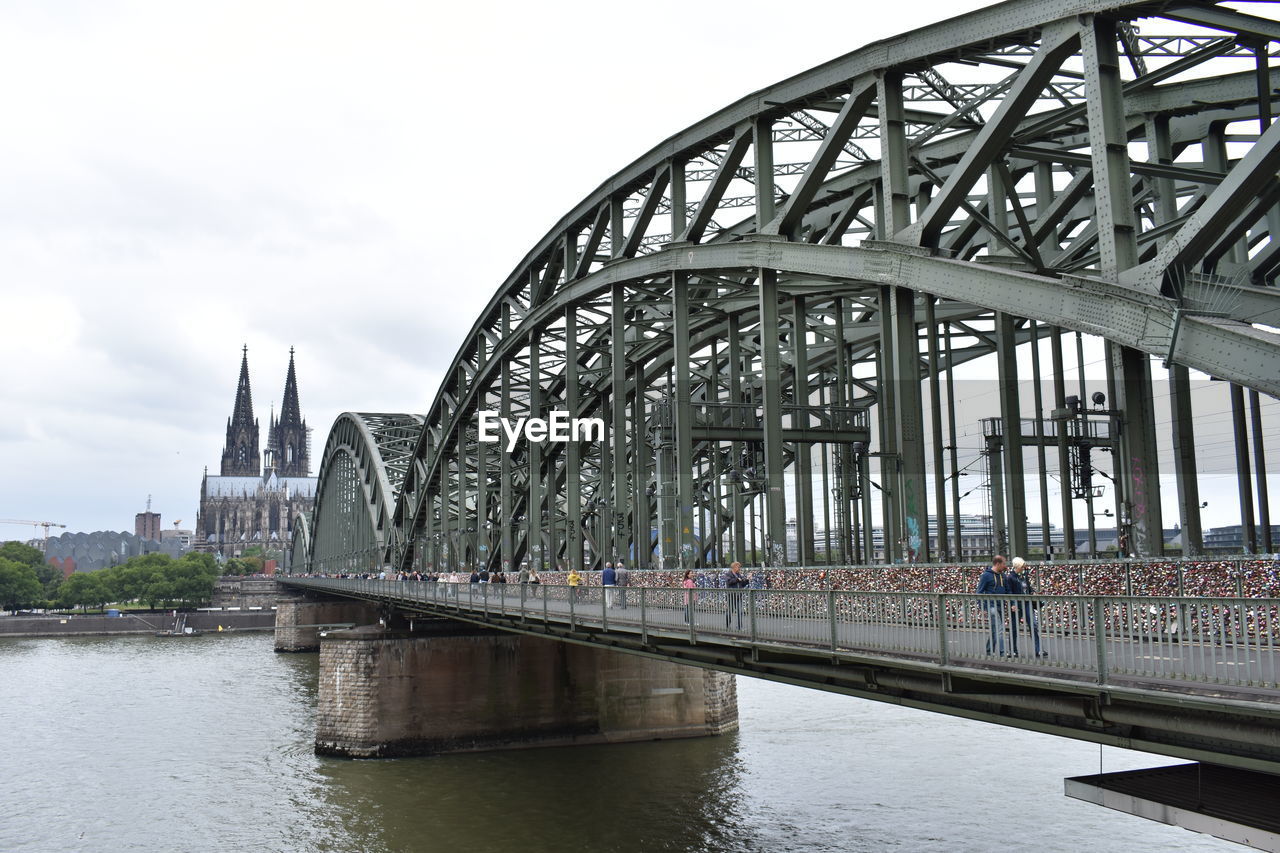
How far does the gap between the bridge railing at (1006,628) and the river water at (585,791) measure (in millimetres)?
9507

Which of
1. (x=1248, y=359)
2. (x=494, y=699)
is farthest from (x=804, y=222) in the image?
(x=1248, y=359)

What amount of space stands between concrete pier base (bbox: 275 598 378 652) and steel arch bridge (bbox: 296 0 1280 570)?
43490mm

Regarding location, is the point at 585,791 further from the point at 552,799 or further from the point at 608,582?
the point at 608,582

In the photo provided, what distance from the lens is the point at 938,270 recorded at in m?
20.0

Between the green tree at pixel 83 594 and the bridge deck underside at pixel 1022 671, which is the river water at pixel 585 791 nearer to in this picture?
the bridge deck underside at pixel 1022 671

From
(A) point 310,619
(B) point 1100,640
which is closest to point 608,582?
(B) point 1100,640

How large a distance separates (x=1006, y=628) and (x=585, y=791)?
22.3 meters

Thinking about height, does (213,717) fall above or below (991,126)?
below

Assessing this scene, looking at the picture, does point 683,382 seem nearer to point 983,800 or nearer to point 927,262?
point 927,262

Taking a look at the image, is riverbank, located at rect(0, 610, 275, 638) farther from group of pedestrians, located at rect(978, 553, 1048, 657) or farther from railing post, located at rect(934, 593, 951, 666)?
group of pedestrians, located at rect(978, 553, 1048, 657)

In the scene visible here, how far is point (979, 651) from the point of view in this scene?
12203mm

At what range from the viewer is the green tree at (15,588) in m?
141

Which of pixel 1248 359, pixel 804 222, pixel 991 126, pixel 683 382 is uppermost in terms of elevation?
pixel 804 222

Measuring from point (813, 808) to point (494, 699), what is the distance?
13.8 m
